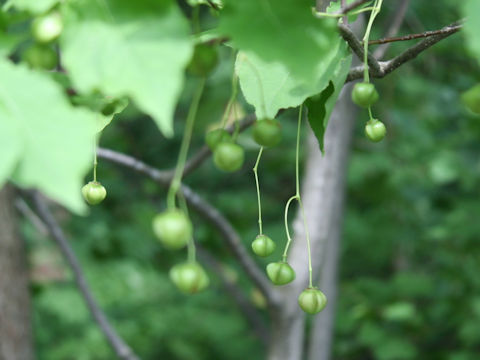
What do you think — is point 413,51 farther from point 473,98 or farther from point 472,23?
point 472,23

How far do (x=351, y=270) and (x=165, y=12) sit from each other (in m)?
5.96

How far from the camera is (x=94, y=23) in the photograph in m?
0.73

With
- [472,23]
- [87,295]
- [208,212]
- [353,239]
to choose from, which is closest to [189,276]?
[472,23]

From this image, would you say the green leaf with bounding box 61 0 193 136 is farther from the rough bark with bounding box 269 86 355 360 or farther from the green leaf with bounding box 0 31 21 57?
the rough bark with bounding box 269 86 355 360

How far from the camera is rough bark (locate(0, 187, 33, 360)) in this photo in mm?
3328

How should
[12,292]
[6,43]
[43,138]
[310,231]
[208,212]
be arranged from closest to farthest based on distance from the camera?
[43,138], [6,43], [208,212], [310,231], [12,292]

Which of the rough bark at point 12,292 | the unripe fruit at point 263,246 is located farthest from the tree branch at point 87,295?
the unripe fruit at point 263,246

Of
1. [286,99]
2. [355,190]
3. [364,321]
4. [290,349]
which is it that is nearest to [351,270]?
[355,190]

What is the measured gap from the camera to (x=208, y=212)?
270 centimetres

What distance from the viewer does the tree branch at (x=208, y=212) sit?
2.68 meters

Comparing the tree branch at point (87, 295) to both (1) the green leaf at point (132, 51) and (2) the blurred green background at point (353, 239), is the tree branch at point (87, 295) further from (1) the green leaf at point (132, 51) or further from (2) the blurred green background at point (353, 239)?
(1) the green leaf at point (132, 51)

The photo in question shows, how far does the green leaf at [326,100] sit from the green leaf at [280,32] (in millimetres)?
295

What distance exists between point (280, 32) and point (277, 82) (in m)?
0.35

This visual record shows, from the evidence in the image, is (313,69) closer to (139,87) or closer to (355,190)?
(139,87)
